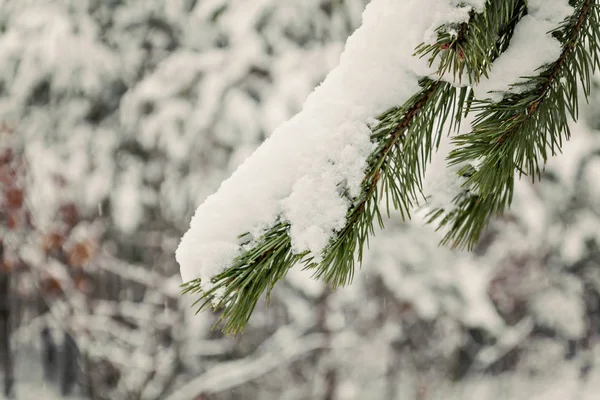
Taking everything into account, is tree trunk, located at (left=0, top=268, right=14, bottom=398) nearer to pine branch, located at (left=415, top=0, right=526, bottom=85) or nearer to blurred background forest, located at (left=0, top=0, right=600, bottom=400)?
blurred background forest, located at (left=0, top=0, right=600, bottom=400)

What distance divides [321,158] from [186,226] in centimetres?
287

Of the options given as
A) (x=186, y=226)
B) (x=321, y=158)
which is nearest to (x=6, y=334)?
(x=186, y=226)

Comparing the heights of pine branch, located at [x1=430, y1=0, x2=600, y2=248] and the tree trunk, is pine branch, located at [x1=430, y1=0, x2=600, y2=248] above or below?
below

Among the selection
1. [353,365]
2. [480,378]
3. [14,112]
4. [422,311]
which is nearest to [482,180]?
[422,311]

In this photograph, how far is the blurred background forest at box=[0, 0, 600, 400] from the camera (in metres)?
3.01

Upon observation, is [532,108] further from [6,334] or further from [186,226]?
[6,334]

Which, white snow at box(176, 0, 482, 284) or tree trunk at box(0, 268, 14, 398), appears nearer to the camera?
white snow at box(176, 0, 482, 284)

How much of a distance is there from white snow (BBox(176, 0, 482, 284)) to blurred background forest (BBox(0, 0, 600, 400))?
247cm

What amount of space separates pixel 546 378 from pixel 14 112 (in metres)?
3.99

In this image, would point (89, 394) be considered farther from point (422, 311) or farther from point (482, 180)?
point (482, 180)

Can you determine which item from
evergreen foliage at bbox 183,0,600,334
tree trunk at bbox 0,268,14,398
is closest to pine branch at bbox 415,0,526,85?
evergreen foliage at bbox 183,0,600,334

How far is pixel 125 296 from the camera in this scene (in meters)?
3.48

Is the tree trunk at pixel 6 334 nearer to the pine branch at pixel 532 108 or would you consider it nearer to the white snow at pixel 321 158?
the white snow at pixel 321 158

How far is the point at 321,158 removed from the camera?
44cm
